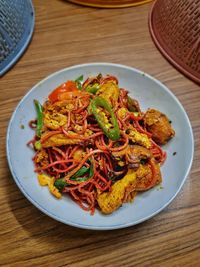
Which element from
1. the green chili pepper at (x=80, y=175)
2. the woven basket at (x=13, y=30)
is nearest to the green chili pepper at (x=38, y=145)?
the green chili pepper at (x=80, y=175)

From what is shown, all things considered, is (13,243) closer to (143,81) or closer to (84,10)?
(143,81)

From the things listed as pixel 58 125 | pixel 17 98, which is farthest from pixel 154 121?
pixel 17 98

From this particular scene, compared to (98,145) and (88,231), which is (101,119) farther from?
(88,231)

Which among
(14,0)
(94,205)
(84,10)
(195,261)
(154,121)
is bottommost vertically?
(195,261)

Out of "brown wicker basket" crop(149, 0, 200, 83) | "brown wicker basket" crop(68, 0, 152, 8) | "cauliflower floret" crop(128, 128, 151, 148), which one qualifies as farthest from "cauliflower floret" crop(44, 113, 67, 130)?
"brown wicker basket" crop(68, 0, 152, 8)

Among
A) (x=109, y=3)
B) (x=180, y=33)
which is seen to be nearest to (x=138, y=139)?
(x=180, y=33)

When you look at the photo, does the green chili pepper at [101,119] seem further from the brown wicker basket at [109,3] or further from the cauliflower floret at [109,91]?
the brown wicker basket at [109,3]
